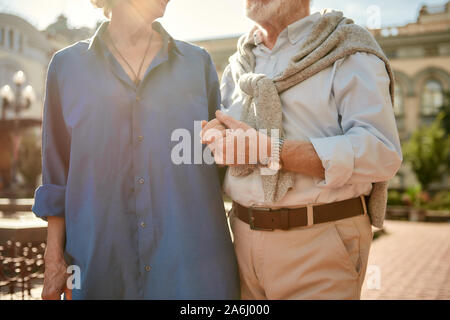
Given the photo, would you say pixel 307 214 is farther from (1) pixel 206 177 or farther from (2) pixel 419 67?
(2) pixel 419 67

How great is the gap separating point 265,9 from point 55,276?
1587mm

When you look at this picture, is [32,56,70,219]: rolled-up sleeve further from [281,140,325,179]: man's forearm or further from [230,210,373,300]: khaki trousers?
[281,140,325,179]: man's forearm

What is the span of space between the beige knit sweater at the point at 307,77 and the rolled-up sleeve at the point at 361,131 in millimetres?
67

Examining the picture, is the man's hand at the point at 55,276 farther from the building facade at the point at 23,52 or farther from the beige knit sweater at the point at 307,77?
the building facade at the point at 23,52

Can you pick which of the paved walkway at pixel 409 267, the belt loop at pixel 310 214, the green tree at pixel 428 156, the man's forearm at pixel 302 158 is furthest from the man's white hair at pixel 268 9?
the green tree at pixel 428 156

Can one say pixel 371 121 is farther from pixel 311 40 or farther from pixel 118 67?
pixel 118 67

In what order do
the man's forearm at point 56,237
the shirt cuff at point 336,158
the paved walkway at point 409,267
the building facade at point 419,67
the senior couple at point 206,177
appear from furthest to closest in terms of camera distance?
the building facade at point 419,67 → the paved walkway at point 409,267 → the man's forearm at point 56,237 → the senior couple at point 206,177 → the shirt cuff at point 336,158

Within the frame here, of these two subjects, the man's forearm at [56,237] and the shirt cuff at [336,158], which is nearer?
the shirt cuff at [336,158]

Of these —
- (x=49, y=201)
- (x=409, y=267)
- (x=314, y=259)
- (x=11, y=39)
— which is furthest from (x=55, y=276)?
(x=11, y=39)

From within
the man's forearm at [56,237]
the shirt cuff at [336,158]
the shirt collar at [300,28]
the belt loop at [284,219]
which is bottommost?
the man's forearm at [56,237]

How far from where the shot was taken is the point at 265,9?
1974 mm

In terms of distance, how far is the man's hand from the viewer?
1.82 metres

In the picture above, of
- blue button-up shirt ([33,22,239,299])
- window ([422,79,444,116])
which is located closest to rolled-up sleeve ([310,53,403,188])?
blue button-up shirt ([33,22,239,299])

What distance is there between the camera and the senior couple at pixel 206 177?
178 cm
